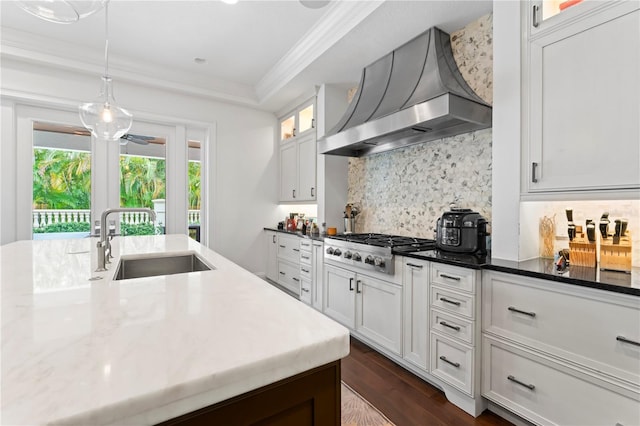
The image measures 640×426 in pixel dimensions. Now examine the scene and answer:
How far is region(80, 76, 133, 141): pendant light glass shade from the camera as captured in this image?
2.43 meters

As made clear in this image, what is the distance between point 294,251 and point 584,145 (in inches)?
124

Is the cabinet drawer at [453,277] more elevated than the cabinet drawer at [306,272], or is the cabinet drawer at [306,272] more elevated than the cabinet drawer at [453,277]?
the cabinet drawer at [453,277]

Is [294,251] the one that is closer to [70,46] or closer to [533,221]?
[533,221]

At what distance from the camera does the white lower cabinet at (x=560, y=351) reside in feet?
4.23

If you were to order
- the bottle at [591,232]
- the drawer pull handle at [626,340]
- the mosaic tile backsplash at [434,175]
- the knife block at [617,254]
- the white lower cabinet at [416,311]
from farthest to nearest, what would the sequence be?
1. the mosaic tile backsplash at [434,175]
2. the white lower cabinet at [416,311]
3. the bottle at [591,232]
4. the knife block at [617,254]
5. the drawer pull handle at [626,340]

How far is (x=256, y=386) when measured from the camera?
0.58 m

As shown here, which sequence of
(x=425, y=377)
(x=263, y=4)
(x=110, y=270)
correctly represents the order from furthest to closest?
(x=263, y=4)
(x=425, y=377)
(x=110, y=270)

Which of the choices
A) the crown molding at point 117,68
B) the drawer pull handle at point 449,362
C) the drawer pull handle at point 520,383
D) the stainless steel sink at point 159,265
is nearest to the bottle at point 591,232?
the drawer pull handle at point 520,383

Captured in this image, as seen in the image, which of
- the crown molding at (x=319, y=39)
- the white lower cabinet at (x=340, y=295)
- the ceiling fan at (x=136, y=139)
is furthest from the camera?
the ceiling fan at (x=136, y=139)

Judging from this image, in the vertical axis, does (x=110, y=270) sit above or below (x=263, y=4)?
below

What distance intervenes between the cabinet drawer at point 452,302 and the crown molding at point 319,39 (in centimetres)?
216

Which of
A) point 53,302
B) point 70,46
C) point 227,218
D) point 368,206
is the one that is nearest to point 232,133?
point 227,218

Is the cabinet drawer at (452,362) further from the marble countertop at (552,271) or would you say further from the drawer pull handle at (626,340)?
the drawer pull handle at (626,340)

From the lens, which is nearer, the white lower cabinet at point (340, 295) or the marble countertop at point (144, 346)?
the marble countertop at point (144, 346)
